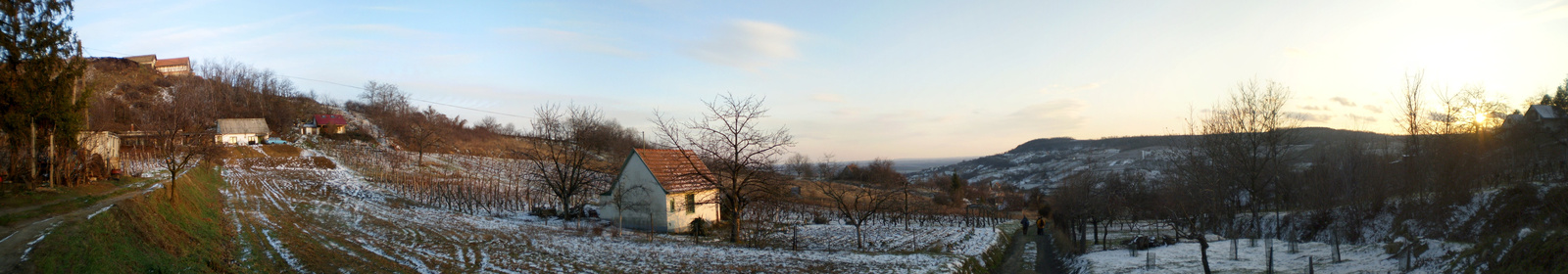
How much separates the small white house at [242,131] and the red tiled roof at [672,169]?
162 ft

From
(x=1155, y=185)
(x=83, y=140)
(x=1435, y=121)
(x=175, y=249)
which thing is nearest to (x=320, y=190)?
(x=83, y=140)

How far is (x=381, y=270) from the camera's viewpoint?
13188mm

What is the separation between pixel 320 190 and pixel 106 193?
713 inches

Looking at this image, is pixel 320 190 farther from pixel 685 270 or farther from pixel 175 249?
pixel 685 270

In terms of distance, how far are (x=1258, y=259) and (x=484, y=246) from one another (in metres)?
22.2

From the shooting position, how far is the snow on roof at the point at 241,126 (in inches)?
2217

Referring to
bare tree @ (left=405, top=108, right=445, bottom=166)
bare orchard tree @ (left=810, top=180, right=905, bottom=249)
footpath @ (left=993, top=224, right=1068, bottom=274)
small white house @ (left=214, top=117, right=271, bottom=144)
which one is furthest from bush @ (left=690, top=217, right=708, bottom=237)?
small white house @ (left=214, top=117, right=271, bottom=144)

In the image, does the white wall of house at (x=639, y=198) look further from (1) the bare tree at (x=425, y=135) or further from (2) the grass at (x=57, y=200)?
(1) the bare tree at (x=425, y=135)

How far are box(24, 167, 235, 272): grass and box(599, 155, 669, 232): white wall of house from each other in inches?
536

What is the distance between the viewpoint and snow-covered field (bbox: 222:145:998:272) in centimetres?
1472

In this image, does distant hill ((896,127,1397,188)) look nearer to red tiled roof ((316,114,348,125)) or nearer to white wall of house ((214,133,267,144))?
red tiled roof ((316,114,348,125))

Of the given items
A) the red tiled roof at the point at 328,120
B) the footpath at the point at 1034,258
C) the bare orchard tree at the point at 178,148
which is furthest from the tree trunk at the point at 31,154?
the red tiled roof at the point at 328,120

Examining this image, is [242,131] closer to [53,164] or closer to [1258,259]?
[53,164]

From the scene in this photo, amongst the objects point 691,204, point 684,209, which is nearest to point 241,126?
point 684,209
